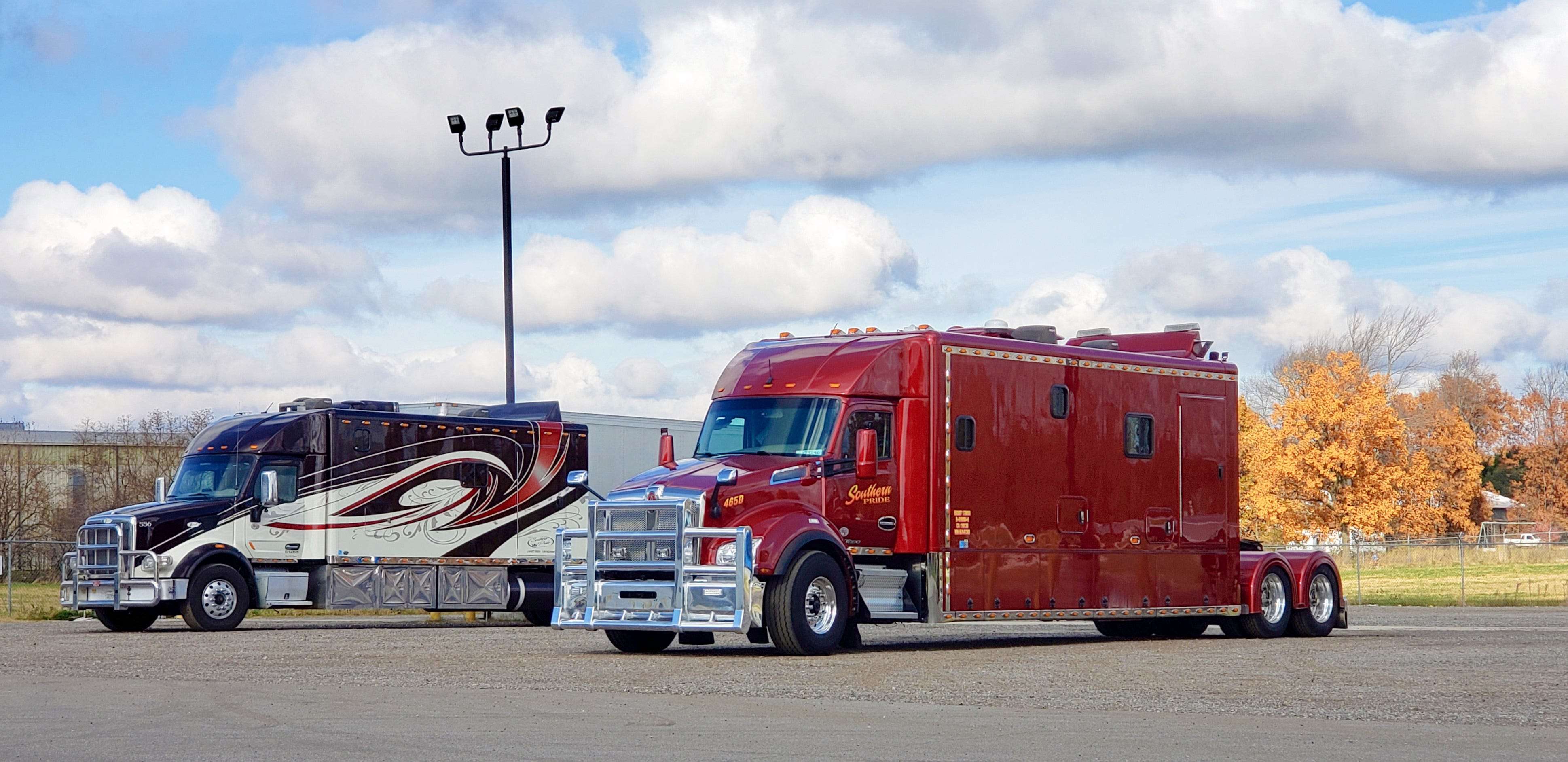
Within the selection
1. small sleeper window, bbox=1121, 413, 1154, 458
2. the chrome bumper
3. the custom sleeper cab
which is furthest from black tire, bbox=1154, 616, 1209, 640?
the chrome bumper

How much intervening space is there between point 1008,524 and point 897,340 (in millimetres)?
2504

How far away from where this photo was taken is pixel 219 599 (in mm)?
26047

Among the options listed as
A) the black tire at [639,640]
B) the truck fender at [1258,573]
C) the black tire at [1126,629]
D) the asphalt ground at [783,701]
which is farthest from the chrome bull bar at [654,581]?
the truck fender at [1258,573]

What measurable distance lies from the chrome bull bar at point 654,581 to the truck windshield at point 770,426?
4.33 ft

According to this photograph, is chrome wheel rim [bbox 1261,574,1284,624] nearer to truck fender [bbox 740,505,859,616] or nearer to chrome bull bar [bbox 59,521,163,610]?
truck fender [bbox 740,505,859,616]

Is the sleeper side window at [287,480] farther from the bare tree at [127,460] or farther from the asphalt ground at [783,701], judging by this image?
the bare tree at [127,460]

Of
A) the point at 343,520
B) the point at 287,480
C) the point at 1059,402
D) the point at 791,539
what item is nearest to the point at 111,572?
the point at 287,480

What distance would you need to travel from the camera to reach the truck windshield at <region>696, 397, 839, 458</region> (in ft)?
62.5

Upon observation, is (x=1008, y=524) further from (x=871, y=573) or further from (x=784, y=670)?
(x=784, y=670)

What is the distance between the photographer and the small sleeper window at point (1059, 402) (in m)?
20.8

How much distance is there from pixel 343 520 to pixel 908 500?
37.0 ft

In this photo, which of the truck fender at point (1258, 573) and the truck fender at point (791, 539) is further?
the truck fender at point (1258, 573)

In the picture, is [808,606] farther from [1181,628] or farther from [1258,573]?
[1258,573]

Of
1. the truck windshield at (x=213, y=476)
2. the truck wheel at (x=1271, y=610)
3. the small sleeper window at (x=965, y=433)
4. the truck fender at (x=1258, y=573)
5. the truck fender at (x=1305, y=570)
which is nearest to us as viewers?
the small sleeper window at (x=965, y=433)
